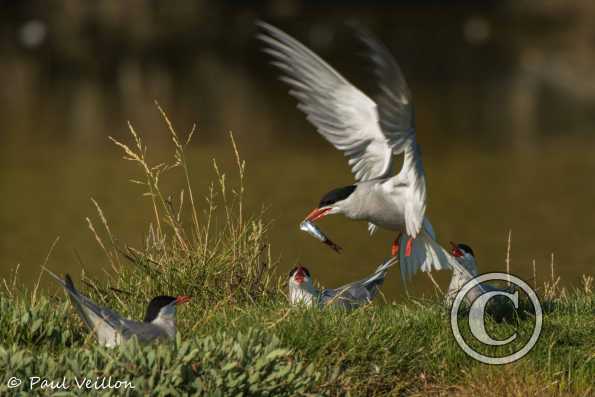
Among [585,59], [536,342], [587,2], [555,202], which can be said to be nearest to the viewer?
[536,342]

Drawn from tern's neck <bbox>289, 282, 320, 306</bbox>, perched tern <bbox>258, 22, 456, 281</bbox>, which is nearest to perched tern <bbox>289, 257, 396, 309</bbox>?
tern's neck <bbox>289, 282, 320, 306</bbox>

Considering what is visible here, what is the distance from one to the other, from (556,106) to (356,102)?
1743 cm

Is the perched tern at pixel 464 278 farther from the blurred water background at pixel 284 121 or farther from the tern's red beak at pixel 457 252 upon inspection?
the blurred water background at pixel 284 121

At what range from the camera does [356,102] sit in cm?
578

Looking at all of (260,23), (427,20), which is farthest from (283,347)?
(427,20)

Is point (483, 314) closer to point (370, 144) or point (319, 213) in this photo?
point (319, 213)

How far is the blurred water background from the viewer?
1230 cm

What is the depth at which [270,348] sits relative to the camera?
4.25 metres

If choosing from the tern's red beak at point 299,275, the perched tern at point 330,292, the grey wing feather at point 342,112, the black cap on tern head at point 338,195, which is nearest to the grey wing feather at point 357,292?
the perched tern at point 330,292

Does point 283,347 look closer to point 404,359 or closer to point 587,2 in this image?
point 404,359

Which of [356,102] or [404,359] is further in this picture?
[356,102]

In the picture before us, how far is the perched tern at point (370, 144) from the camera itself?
17.0 feet

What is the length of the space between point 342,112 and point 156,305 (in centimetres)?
164

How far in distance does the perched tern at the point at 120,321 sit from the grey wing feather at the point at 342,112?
1.48 metres
